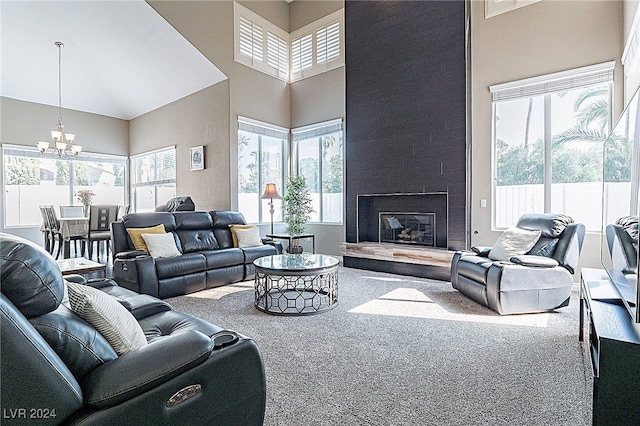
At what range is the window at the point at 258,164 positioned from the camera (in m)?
6.56

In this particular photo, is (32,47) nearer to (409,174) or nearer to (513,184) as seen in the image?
(409,174)

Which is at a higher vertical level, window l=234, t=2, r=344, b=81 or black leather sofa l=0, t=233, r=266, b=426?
window l=234, t=2, r=344, b=81

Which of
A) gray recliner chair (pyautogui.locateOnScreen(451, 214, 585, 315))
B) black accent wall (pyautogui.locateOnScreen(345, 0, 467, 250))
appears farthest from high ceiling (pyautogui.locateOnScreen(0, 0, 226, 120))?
gray recliner chair (pyautogui.locateOnScreen(451, 214, 585, 315))

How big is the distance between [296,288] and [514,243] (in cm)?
247

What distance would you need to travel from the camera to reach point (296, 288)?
4207 millimetres

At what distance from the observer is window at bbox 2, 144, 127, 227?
22.6 feet

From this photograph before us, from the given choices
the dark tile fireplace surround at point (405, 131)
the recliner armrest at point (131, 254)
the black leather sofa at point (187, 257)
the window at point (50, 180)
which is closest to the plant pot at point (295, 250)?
the dark tile fireplace surround at point (405, 131)

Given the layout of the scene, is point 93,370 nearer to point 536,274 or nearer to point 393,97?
point 536,274

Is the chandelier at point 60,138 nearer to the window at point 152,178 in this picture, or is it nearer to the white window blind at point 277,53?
the window at point 152,178

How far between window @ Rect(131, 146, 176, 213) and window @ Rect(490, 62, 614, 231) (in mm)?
6189

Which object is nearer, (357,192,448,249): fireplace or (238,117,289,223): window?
(357,192,448,249): fireplace

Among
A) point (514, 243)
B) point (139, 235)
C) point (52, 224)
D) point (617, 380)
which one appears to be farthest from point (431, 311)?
point (52, 224)

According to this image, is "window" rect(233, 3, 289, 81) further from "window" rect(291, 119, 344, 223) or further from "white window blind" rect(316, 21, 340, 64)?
"window" rect(291, 119, 344, 223)

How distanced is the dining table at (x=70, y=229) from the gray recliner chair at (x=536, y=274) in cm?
599
